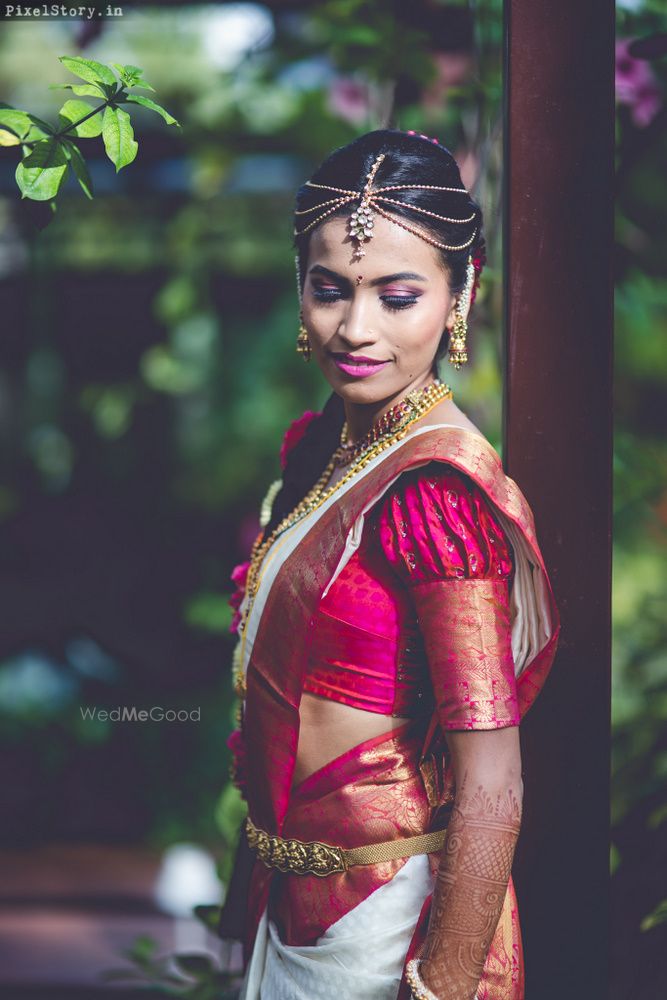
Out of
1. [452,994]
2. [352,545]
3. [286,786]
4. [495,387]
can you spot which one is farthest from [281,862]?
[495,387]

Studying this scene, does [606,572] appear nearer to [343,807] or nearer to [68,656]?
[343,807]

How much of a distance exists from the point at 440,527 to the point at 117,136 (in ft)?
2.12

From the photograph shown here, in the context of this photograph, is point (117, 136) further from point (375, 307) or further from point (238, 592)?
point (238, 592)

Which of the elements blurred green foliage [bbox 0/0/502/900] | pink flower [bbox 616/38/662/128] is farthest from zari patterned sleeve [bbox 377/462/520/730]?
blurred green foliage [bbox 0/0/502/900]

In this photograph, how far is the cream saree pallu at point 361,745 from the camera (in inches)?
51.9

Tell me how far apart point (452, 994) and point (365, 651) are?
15.6 inches

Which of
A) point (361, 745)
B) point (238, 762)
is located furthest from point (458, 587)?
point (238, 762)

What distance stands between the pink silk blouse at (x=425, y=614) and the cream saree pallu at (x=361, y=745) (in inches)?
1.1

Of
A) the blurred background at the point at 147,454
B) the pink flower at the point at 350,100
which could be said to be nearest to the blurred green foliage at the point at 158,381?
the blurred background at the point at 147,454

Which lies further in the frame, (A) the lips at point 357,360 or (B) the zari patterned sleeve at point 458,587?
(A) the lips at point 357,360

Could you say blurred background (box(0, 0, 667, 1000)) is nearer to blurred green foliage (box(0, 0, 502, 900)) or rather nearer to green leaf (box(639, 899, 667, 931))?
blurred green foliage (box(0, 0, 502, 900))

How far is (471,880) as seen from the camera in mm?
1222

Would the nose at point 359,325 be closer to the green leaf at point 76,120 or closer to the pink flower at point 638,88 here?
the green leaf at point 76,120

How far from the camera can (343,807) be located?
1.34 metres
